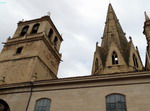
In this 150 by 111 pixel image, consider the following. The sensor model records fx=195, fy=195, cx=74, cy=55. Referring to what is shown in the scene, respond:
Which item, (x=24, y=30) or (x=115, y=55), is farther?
(x=24, y=30)

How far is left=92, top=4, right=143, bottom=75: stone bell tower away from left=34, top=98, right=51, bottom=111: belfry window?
8166 mm

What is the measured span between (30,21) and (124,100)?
18.3 metres

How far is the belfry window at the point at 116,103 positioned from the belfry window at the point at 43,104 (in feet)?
14.5

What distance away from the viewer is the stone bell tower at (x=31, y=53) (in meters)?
19.8

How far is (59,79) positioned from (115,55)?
9579 mm

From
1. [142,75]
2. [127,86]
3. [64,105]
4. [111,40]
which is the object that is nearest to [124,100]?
[127,86]

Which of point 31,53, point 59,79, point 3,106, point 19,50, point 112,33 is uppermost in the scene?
point 112,33

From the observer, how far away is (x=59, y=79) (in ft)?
50.4

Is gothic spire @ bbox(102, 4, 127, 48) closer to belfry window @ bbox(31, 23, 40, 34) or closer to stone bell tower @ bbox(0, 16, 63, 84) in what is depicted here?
stone bell tower @ bbox(0, 16, 63, 84)

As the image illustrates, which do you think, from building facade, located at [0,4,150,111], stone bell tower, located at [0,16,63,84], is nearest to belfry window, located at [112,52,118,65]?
building facade, located at [0,4,150,111]

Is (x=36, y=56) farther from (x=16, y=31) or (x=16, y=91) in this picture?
(x=16, y=31)

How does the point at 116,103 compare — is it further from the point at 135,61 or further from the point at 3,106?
the point at 135,61

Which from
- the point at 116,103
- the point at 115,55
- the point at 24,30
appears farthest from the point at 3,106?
the point at 115,55

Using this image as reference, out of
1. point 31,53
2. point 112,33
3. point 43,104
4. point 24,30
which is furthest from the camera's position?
point 112,33
